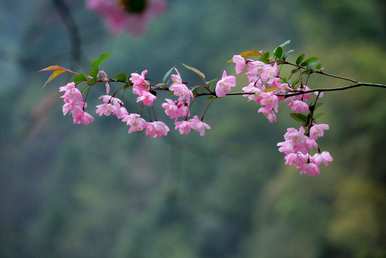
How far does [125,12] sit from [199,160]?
233 cm

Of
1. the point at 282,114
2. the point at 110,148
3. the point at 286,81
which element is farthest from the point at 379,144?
the point at 110,148

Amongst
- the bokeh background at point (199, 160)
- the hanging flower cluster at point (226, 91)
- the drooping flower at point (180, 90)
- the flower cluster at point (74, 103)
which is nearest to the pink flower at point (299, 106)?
the hanging flower cluster at point (226, 91)

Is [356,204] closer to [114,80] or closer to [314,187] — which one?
[314,187]

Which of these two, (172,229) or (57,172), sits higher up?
(57,172)

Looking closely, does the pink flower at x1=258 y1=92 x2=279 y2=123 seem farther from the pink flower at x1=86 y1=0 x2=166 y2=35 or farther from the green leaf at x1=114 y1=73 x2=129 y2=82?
the pink flower at x1=86 y1=0 x2=166 y2=35

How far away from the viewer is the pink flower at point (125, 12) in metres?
2.15

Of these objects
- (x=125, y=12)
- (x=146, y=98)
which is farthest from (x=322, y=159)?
(x=125, y=12)

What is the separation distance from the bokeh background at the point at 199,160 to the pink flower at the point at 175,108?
55.6 inches

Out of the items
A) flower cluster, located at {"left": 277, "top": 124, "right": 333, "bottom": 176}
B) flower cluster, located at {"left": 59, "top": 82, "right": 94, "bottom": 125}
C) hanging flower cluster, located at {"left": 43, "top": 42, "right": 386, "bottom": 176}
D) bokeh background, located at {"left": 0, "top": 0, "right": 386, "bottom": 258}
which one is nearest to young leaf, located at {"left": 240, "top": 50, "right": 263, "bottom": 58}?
hanging flower cluster, located at {"left": 43, "top": 42, "right": 386, "bottom": 176}

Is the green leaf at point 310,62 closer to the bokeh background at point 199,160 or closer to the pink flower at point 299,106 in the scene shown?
the pink flower at point 299,106

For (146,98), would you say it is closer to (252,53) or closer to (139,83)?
(139,83)

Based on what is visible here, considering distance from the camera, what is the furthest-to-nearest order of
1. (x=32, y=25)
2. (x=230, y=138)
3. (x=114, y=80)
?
(x=32, y=25), (x=230, y=138), (x=114, y=80)

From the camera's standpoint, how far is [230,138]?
13.6ft

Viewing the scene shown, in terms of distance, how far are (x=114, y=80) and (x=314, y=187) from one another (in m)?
2.21
